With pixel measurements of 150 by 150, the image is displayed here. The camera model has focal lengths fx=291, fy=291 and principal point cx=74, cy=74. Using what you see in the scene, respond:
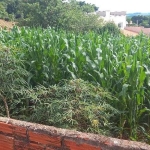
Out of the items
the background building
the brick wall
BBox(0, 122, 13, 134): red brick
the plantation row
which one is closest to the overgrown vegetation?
the plantation row

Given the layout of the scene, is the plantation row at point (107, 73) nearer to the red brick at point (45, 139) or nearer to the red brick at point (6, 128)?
the red brick at point (45, 139)

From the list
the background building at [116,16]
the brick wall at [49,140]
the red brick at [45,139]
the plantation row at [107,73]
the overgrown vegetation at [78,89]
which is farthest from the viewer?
the background building at [116,16]

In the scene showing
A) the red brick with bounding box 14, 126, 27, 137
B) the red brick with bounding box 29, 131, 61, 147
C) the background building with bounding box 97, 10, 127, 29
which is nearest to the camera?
→ the red brick with bounding box 29, 131, 61, 147

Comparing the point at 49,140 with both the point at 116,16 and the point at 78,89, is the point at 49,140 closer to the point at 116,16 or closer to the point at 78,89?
the point at 78,89

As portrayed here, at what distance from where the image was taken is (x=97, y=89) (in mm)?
2922

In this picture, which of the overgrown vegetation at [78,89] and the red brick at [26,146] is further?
the overgrown vegetation at [78,89]

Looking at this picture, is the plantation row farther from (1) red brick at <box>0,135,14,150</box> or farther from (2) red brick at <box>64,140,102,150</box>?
(1) red brick at <box>0,135,14,150</box>

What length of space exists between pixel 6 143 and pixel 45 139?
16.8 inches

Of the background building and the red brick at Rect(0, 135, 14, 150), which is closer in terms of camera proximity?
Answer: the red brick at Rect(0, 135, 14, 150)

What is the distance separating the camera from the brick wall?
2.14 metres

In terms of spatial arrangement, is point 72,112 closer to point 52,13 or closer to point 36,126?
point 36,126

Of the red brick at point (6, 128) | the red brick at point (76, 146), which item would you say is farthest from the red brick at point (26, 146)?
the red brick at point (76, 146)

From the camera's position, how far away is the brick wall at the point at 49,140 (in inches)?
84.4

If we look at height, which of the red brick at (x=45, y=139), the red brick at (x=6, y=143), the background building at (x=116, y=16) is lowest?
the background building at (x=116, y=16)
